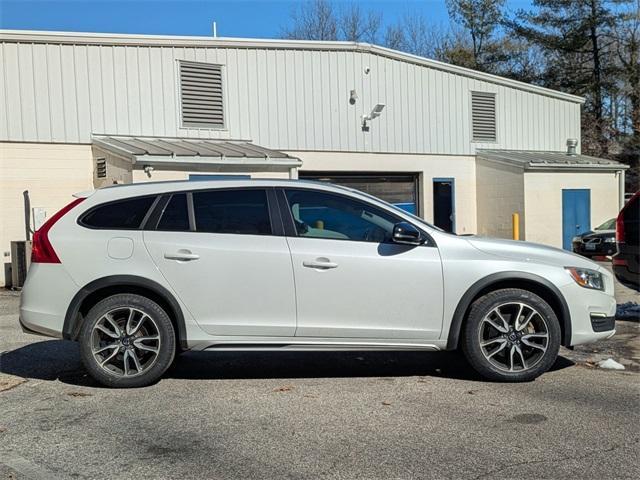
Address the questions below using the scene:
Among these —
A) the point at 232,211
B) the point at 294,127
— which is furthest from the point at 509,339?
the point at 294,127

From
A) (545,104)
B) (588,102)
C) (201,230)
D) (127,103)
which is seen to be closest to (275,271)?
(201,230)

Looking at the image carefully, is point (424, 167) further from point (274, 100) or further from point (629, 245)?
point (629, 245)

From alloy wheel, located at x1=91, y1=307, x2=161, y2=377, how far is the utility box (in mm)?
9020

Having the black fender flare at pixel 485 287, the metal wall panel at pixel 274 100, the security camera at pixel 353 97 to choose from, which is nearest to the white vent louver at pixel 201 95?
the metal wall panel at pixel 274 100

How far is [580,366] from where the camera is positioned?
6258mm

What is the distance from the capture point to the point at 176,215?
5570 mm

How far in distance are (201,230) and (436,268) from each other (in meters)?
2.00

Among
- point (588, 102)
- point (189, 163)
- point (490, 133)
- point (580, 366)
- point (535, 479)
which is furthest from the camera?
point (588, 102)

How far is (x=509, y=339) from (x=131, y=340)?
3.17 m

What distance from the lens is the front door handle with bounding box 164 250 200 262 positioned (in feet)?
17.7

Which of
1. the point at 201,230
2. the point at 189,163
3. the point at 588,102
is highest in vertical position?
the point at 588,102

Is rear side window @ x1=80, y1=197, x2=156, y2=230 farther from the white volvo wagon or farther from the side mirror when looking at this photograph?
the side mirror

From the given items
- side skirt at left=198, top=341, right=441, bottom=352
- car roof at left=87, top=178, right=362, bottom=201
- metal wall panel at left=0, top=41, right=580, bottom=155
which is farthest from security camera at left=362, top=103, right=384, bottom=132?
side skirt at left=198, top=341, right=441, bottom=352

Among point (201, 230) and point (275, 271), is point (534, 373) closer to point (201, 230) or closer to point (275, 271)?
point (275, 271)
